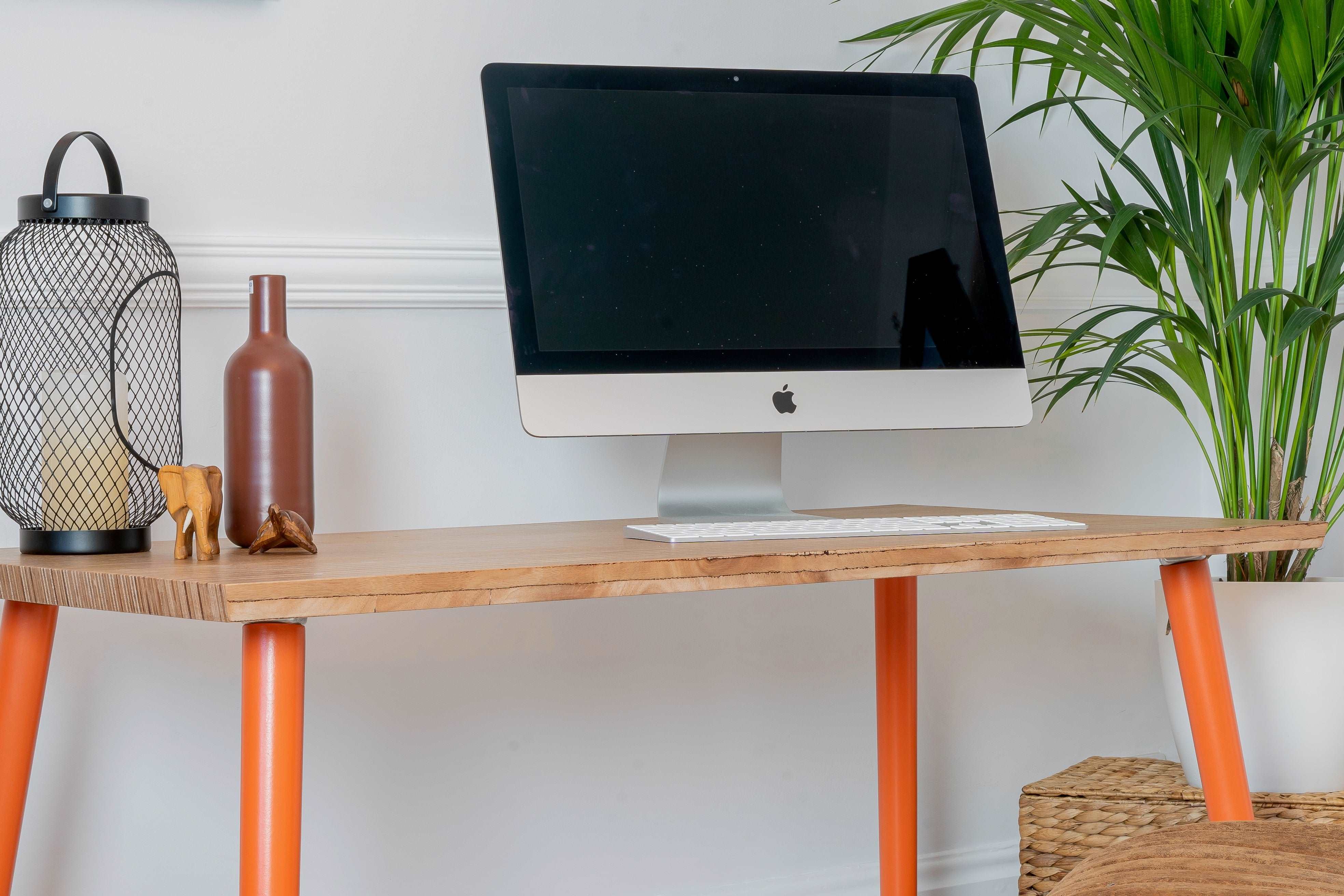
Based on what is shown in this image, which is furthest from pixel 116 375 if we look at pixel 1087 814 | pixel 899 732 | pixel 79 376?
pixel 1087 814

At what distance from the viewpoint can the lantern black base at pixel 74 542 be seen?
1009 mm

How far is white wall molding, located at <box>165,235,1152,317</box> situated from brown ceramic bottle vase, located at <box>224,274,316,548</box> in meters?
0.35

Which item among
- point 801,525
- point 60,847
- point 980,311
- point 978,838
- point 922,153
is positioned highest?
point 922,153

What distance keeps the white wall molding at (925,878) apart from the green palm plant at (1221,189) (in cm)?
55

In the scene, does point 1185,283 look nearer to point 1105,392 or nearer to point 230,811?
point 1105,392

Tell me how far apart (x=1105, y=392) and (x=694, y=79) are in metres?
0.96

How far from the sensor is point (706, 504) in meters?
1.24

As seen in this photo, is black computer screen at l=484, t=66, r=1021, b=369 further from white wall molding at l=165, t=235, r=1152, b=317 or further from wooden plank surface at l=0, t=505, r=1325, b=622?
white wall molding at l=165, t=235, r=1152, b=317

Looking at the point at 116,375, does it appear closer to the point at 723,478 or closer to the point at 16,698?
the point at 16,698

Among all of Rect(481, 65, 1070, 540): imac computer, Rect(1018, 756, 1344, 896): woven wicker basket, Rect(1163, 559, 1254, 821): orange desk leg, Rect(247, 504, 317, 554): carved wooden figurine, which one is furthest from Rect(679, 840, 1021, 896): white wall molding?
Rect(247, 504, 317, 554): carved wooden figurine

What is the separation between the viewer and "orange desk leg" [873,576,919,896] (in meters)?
1.47

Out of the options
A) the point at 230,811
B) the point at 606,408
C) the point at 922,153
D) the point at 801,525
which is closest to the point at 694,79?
the point at 922,153

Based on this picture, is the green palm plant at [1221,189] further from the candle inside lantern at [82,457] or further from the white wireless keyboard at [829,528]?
the candle inside lantern at [82,457]

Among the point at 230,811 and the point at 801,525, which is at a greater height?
the point at 801,525
